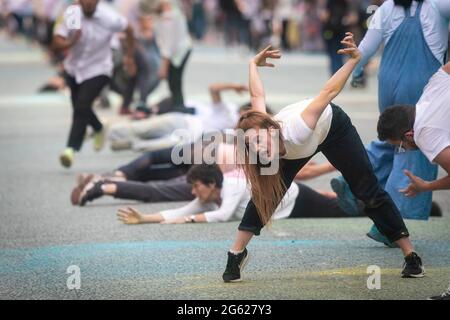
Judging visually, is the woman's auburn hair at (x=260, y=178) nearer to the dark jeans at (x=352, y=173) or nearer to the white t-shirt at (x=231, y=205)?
the dark jeans at (x=352, y=173)

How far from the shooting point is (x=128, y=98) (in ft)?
60.1

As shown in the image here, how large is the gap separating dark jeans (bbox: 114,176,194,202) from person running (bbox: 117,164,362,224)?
1.14 ft

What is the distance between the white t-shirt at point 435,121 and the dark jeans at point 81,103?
6.58 metres

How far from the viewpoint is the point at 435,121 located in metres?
6.95

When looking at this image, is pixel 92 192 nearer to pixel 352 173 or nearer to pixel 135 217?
pixel 135 217

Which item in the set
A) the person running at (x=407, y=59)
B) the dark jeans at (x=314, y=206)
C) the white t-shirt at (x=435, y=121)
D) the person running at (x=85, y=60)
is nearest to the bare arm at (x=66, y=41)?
the person running at (x=85, y=60)

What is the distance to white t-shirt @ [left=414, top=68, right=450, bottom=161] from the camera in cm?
692

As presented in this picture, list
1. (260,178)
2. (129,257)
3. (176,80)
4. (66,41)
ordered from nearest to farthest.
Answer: (260,178) → (129,257) → (66,41) → (176,80)

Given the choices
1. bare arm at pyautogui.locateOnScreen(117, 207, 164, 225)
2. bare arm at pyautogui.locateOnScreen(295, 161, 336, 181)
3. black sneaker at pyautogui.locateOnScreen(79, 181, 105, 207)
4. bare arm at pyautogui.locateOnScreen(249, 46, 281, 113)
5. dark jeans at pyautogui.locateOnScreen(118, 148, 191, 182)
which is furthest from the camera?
dark jeans at pyautogui.locateOnScreen(118, 148, 191, 182)

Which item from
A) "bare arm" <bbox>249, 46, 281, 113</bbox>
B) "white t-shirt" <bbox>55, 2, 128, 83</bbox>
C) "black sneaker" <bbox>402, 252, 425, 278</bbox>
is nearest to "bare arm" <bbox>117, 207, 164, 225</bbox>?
"bare arm" <bbox>249, 46, 281, 113</bbox>

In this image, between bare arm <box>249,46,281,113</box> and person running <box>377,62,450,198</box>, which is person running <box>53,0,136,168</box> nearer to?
bare arm <box>249,46,281,113</box>

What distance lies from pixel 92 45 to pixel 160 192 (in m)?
3.02

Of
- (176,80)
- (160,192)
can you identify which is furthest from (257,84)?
(176,80)

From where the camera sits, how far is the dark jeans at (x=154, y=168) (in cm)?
1112
